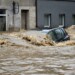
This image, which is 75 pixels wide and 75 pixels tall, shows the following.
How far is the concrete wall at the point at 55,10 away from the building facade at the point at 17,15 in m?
0.79

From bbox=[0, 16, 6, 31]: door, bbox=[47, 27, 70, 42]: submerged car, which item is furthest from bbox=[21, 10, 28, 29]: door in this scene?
bbox=[47, 27, 70, 42]: submerged car

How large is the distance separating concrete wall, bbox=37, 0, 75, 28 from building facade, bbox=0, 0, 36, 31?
31.2 inches

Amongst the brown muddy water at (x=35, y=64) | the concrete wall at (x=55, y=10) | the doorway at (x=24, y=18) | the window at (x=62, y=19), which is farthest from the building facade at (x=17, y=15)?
the brown muddy water at (x=35, y=64)

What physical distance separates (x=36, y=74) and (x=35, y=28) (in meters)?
32.0

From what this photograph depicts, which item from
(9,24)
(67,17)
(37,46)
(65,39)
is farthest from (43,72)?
(67,17)

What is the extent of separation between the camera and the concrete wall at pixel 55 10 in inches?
1827

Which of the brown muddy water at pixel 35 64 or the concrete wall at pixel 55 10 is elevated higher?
the concrete wall at pixel 55 10

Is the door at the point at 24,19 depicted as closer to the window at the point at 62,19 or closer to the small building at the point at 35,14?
the small building at the point at 35,14

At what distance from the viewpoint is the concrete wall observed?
46406 millimetres

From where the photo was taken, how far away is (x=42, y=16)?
4656 centimetres

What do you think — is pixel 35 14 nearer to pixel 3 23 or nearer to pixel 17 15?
pixel 17 15

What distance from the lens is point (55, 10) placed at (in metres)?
47.7

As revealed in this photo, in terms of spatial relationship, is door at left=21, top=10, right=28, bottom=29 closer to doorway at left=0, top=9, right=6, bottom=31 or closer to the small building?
the small building

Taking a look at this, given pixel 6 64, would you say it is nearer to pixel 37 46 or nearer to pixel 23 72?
pixel 23 72
